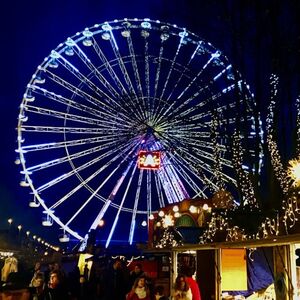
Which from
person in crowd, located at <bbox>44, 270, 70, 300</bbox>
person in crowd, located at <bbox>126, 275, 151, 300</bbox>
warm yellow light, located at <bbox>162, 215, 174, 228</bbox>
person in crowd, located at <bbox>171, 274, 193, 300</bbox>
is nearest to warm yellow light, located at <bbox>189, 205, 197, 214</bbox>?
warm yellow light, located at <bbox>162, 215, 174, 228</bbox>

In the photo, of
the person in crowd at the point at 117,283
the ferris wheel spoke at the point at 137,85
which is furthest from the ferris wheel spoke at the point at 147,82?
the person in crowd at the point at 117,283

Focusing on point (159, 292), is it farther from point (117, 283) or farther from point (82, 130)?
point (82, 130)

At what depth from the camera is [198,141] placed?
69.9 feet

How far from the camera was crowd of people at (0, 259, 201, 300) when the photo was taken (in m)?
8.08

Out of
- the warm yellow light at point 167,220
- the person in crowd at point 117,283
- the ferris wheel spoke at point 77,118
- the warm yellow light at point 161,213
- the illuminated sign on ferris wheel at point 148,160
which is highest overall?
the ferris wheel spoke at point 77,118

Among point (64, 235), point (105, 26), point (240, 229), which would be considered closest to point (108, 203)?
point (64, 235)

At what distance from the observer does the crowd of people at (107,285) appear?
8.08m

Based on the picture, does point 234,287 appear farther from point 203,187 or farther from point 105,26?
point 105,26

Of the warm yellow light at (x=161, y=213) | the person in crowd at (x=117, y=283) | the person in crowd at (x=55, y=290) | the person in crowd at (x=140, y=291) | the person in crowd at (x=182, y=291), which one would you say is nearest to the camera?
the person in crowd at (x=55, y=290)

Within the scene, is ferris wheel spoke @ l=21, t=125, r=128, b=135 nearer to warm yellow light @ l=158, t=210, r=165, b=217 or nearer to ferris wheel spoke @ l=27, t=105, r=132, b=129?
ferris wheel spoke @ l=27, t=105, r=132, b=129

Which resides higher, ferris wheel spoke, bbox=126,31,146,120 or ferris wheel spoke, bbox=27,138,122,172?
ferris wheel spoke, bbox=126,31,146,120

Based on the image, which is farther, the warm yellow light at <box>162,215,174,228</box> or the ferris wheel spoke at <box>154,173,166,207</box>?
the ferris wheel spoke at <box>154,173,166,207</box>

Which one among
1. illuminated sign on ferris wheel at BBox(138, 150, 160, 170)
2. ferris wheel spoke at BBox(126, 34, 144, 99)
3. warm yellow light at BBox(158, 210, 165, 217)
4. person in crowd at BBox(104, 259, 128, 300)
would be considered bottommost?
person in crowd at BBox(104, 259, 128, 300)

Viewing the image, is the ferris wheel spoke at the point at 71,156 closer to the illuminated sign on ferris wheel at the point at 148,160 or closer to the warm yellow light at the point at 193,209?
the illuminated sign on ferris wheel at the point at 148,160
